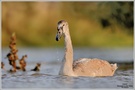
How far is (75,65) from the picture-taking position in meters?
16.2

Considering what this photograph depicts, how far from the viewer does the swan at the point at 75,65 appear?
1564cm

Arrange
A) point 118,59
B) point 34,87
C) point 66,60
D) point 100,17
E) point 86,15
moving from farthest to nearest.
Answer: point 86,15
point 100,17
point 118,59
point 66,60
point 34,87

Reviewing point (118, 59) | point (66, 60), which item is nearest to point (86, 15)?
point (118, 59)

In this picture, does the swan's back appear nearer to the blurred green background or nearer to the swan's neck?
the swan's neck

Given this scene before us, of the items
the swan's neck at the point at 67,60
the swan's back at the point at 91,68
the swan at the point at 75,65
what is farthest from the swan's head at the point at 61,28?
the swan's back at the point at 91,68

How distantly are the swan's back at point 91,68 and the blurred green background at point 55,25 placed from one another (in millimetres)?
7034

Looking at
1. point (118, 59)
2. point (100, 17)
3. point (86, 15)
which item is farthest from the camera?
point (86, 15)

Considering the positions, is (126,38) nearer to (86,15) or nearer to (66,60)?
(86,15)

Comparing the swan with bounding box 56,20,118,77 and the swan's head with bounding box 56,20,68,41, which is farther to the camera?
the swan with bounding box 56,20,118,77

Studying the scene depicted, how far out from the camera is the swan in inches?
616

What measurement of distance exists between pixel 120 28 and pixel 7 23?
4.38 meters

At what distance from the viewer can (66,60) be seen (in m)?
16.1

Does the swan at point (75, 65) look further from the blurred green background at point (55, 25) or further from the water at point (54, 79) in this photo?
the blurred green background at point (55, 25)

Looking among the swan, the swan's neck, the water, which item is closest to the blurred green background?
the water
